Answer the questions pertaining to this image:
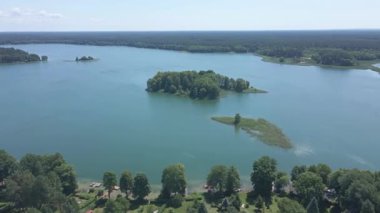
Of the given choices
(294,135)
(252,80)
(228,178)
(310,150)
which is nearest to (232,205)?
(228,178)

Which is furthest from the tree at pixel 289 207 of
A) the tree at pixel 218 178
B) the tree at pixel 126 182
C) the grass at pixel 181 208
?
the tree at pixel 126 182

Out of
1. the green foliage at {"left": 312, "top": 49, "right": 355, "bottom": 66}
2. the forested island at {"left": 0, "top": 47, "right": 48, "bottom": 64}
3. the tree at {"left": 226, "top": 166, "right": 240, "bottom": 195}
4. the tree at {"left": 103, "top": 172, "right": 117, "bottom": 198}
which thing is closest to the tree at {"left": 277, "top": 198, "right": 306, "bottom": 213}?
the tree at {"left": 226, "top": 166, "right": 240, "bottom": 195}

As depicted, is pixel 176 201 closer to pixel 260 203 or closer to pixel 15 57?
pixel 260 203

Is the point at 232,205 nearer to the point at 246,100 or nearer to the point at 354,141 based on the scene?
the point at 354,141

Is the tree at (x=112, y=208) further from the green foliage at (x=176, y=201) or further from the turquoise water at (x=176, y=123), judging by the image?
the turquoise water at (x=176, y=123)

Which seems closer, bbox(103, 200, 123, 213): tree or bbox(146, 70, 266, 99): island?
bbox(103, 200, 123, 213): tree

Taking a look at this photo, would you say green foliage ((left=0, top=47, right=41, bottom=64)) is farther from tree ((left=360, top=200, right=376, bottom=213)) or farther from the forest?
tree ((left=360, top=200, right=376, bottom=213))

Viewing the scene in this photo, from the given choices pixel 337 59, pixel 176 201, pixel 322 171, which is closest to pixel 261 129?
pixel 322 171
